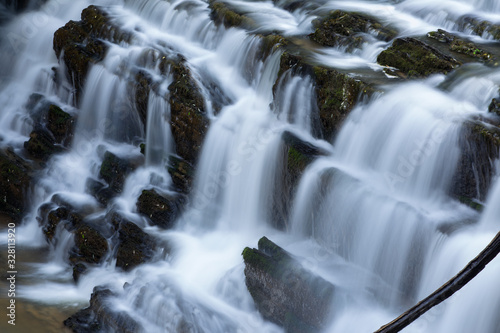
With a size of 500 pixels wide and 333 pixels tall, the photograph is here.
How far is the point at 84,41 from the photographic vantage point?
12.9 meters

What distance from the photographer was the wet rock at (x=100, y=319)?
7.91 meters

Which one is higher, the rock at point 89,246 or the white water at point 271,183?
the white water at point 271,183

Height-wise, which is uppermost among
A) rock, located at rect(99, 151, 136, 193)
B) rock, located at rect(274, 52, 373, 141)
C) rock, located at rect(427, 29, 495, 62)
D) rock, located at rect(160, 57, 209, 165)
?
rock, located at rect(427, 29, 495, 62)

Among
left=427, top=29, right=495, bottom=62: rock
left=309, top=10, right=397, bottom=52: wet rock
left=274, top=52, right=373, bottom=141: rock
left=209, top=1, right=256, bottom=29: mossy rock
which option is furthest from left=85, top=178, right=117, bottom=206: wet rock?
left=427, top=29, right=495, bottom=62: rock

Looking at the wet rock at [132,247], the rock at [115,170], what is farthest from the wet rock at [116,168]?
the wet rock at [132,247]

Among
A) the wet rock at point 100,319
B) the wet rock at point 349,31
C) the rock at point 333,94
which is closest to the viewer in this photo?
the wet rock at point 100,319

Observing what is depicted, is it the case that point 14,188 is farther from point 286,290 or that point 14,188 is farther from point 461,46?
point 461,46

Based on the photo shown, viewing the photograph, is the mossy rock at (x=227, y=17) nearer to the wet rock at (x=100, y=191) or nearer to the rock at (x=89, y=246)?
the wet rock at (x=100, y=191)

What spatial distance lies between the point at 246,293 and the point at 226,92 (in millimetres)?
4120

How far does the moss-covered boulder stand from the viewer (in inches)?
489

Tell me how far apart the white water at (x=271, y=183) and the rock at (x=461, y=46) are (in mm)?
598

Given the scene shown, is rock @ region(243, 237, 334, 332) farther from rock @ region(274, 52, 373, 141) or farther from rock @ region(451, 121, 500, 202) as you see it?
rock @ region(274, 52, 373, 141)

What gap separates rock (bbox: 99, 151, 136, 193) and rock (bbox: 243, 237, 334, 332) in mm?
3606

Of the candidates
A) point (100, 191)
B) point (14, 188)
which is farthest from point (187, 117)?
point (14, 188)
